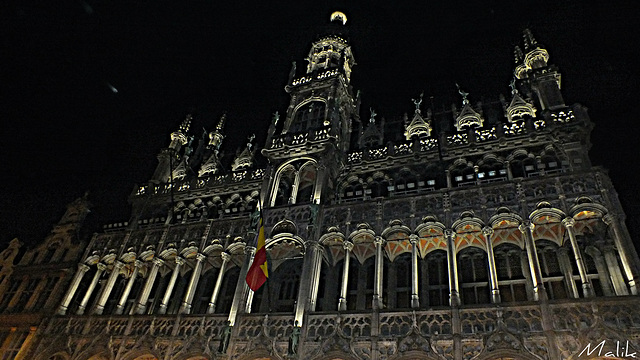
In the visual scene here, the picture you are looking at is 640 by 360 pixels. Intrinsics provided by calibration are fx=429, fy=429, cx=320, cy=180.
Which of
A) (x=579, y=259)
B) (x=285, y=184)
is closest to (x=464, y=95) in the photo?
(x=285, y=184)

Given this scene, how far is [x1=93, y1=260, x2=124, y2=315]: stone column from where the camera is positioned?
941 inches

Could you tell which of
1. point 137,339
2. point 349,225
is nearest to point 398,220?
point 349,225

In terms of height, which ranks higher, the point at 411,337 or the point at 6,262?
the point at 6,262

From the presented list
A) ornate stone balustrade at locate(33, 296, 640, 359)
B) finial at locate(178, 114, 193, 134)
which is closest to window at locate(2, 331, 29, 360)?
ornate stone balustrade at locate(33, 296, 640, 359)

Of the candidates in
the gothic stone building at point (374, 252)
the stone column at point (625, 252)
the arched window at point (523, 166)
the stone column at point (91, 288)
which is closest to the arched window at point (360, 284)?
the gothic stone building at point (374, 252)

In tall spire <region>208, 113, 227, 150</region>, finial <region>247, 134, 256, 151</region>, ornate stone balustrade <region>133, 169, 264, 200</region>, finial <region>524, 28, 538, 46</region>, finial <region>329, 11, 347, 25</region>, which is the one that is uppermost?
finial <region>329, 11, 347, 25</region>

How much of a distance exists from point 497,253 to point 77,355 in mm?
21296

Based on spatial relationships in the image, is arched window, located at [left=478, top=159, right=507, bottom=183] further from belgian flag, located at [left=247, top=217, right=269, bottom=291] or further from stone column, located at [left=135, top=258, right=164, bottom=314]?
stone column, located at [left=135, top=258, right=164, bottom=314]

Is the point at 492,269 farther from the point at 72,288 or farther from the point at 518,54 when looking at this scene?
the point at 72,288

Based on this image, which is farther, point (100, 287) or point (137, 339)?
point (100, 287)

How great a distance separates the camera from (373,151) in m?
25.8

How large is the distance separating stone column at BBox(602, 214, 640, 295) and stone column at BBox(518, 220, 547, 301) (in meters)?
2.77

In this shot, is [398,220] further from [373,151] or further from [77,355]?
[77,355]

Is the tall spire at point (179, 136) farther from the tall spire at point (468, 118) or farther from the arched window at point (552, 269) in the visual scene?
the arched window at point (552, 269)
